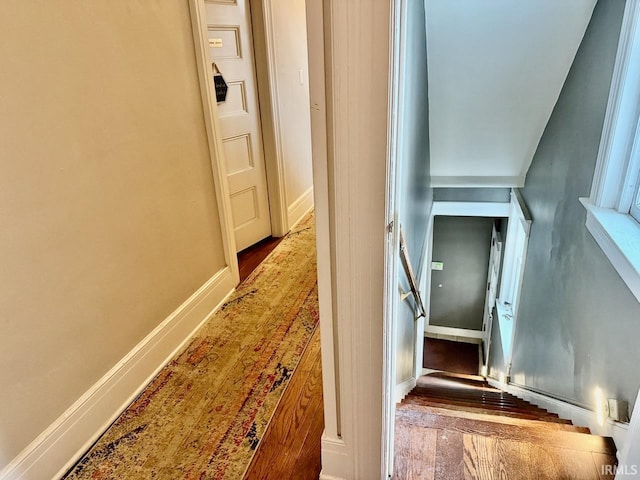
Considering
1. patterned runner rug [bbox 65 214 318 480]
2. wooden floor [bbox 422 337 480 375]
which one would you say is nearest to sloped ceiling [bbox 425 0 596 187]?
patterned runner rug [bbox 65 214 318 480]

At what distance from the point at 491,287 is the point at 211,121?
175 inches

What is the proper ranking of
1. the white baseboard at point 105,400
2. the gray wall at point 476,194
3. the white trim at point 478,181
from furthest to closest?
the gray wall at point 476,194
the white trim at point 478,181
the white baseboard at point 105,400

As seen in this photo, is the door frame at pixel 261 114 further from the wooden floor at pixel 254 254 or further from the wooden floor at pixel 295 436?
the wooden floor at pixel 295 436

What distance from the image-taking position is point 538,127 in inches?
132

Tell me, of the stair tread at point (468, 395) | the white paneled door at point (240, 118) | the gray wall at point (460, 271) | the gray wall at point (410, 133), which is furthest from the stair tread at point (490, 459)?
the gray wall at point (460, 271)

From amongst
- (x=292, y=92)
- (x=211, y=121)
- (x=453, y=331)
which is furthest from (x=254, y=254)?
(x=453, y=331)

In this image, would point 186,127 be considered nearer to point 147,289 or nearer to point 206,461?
point 147,289

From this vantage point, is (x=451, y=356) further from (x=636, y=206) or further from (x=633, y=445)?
(x=633, y=445)

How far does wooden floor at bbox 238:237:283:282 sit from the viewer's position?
10.1 feet

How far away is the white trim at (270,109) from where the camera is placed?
3047mm

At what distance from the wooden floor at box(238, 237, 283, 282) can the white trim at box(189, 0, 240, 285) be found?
0.39m

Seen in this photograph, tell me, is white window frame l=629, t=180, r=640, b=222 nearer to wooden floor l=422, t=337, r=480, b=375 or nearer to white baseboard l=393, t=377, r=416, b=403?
white baseboard l=393, t=377, r=416, b=403

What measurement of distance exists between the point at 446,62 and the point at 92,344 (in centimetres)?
272

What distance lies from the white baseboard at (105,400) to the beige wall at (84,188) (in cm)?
4
